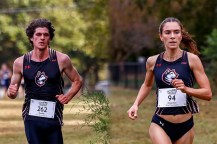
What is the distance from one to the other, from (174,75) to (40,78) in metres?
1.49

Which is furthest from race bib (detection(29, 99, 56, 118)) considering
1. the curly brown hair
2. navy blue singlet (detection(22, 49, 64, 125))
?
the curly brown hair

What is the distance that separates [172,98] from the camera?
7191mm

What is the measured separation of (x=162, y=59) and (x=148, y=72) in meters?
0.28

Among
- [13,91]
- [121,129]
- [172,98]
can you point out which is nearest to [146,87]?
[172,98]

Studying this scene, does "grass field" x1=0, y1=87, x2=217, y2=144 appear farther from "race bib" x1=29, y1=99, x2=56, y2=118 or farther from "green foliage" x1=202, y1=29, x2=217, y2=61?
"green foliage" x1=202, y1=29, x2=217, y2=61

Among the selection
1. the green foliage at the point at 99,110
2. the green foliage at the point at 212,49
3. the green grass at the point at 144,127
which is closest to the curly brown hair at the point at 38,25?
the green foliage at the point at 99,110

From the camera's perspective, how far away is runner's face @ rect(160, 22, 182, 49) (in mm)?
7168

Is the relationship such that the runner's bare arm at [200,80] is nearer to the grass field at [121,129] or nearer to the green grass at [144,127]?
the grass field at [121,129]

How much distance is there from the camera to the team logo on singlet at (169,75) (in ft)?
23.4

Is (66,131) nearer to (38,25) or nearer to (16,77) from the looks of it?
(16,77)

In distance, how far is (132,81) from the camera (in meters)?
52.8

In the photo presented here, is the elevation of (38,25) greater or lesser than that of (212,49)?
lesser

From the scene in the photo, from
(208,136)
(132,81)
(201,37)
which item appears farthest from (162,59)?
→ (132,81)

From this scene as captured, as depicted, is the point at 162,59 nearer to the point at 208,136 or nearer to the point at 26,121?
the point at 26,121
